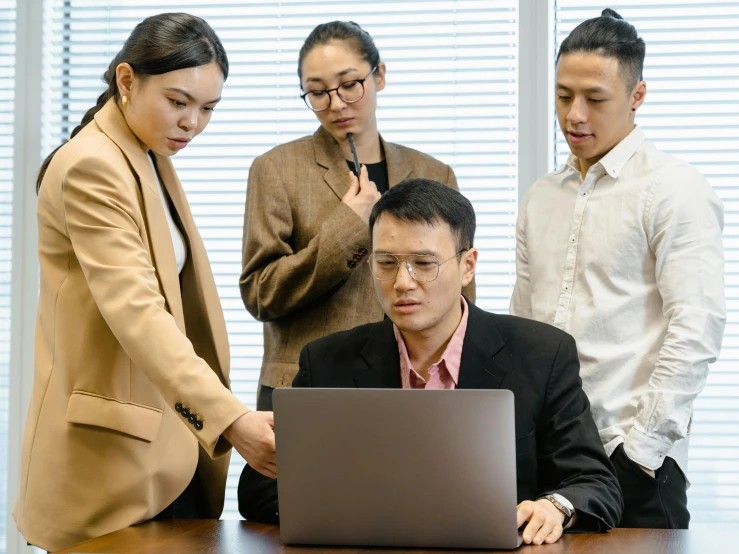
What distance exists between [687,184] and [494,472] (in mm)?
927

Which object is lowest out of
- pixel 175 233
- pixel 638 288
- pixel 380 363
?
pixel 380 363

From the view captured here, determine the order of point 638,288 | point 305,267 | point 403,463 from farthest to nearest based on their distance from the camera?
point 305,267 → point 638,288 → point 403,463

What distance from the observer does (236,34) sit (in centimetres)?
321

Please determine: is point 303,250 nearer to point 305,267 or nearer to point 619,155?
point 305,267

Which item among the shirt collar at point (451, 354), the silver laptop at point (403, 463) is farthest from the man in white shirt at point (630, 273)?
the silver laptop at point (403, 463)

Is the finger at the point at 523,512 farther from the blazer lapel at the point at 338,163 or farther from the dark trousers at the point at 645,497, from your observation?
the blazer lapel at the point at 338,163

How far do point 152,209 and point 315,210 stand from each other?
586mm

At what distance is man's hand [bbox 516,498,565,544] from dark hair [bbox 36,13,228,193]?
103cm

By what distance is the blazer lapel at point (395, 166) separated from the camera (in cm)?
235

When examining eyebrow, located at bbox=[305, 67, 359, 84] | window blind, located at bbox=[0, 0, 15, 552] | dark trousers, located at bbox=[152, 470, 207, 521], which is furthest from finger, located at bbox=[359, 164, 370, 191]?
window blind, located at bbox=[0, 0, 15, 552]

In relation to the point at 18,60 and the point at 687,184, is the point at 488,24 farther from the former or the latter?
the point at 18,60

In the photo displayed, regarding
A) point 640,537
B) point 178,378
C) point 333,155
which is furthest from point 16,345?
point 640,537

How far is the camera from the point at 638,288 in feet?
6.66

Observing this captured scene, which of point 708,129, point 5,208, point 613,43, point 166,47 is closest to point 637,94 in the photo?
point 613,43
